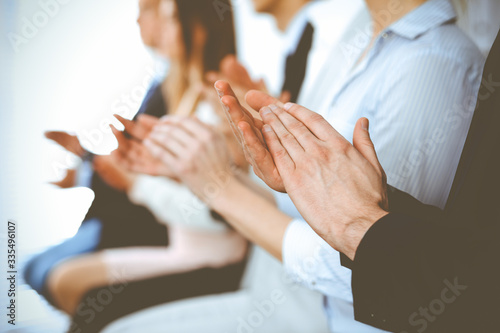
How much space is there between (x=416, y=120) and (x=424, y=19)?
186 mm

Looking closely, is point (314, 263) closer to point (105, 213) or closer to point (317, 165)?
point (317, 165)

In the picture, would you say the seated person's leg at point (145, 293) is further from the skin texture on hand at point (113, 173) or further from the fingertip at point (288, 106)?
the fingertip at point (288, 106)

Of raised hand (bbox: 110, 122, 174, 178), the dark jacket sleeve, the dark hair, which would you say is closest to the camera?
Result: the dark jacket sleeve

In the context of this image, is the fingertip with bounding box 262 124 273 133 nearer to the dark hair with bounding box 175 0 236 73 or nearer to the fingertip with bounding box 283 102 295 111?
the fingertip with bounding box 283 102 295 111

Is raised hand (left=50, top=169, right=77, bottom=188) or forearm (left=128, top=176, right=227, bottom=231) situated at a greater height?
raised hand (left=50, top=169, right=77, bottom=188)

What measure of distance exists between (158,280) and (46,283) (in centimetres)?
26

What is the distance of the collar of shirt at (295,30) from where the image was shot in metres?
1.19

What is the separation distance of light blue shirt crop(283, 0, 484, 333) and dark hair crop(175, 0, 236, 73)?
0.69m

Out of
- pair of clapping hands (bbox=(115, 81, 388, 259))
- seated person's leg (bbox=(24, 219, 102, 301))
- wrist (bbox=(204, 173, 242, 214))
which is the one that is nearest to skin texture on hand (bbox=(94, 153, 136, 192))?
seated person's leg (bbox=(24, 219, 102, 301))

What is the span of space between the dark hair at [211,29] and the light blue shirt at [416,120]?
69 cm

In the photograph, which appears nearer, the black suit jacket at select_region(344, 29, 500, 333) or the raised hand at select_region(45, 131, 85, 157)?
the black suit jacket at select_region(344, 29, 500, 333)

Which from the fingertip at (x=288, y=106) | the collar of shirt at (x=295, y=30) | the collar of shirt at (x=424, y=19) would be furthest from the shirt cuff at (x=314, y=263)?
the collar of shirt at (x=295, y=30)

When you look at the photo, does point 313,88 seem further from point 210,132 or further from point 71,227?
point 71,227

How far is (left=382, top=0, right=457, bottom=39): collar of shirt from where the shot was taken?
2.00ft
